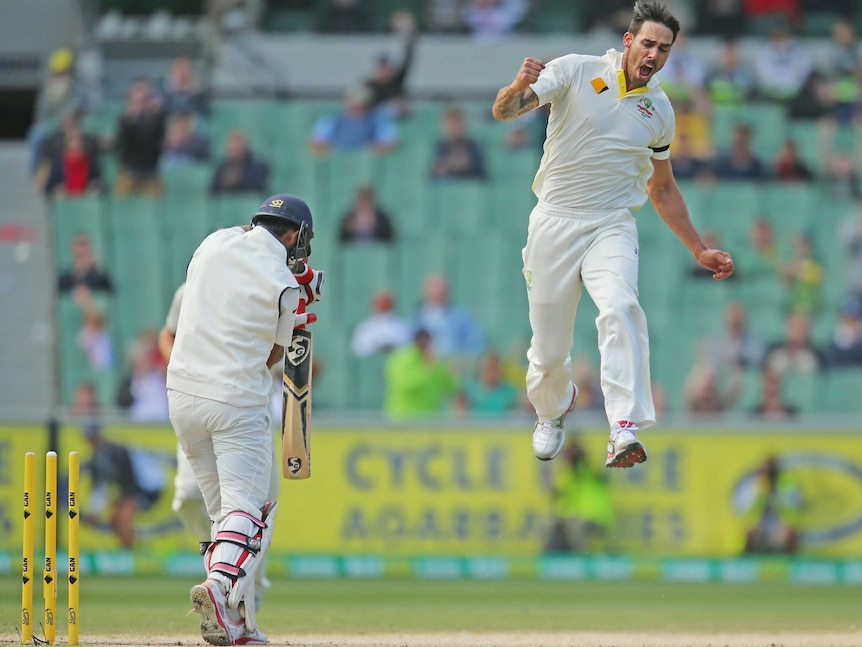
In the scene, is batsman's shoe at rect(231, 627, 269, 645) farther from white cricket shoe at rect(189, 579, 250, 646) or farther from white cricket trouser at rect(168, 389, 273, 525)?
white cricket trouser at rect(168, 389, 273, 525)

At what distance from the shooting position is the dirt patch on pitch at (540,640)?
825 centimetres

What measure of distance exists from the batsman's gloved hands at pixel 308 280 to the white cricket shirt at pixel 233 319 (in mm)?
171

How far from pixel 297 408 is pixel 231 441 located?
1.41 feet

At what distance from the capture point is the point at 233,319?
24.7ft

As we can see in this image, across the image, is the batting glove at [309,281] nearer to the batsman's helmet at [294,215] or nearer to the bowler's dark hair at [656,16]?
the batsman's helmet at [294,215]

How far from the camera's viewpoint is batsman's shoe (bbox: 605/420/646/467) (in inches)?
292

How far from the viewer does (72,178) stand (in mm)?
16547

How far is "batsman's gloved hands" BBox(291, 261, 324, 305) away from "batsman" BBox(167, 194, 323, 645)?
0.39 feet

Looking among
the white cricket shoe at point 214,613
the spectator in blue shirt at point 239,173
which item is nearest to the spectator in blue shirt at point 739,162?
the spectator in blue shirt at point 239,173

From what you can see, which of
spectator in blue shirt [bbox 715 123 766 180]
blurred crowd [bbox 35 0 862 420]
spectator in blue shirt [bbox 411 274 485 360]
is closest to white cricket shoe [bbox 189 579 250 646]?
blurred crowd [bbox 35 0 862 420]

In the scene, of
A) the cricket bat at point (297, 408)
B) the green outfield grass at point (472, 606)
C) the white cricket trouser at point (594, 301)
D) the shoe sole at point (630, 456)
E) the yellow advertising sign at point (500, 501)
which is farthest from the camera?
the yellow advertising sign at point (500, 501)

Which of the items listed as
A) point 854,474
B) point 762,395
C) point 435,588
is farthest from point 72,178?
point 854,474

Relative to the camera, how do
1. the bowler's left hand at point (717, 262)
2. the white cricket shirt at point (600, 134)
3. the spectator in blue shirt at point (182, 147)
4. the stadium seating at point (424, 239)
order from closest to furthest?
the white cricket shirt at point (600, 134) → the bowler's left hand at point (717, 262) → the stadium seating at point (424, 239) → the spectator in blue shirt at point (182, 147)

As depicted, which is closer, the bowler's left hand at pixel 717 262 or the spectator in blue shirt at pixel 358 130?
the bowler's left hand at pixel 717 262
